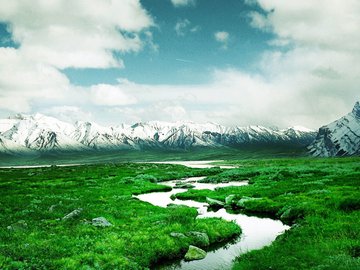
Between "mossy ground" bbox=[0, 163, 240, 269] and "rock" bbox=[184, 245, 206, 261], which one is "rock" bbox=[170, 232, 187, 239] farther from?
"rock" bbox=[184, 245, 206, 261]

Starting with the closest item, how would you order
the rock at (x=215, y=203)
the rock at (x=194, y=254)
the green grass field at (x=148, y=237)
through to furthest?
the green grass field at (x=148, y=237)
the rock at (x=194, y=254)
the rock at (x=215, y=203)

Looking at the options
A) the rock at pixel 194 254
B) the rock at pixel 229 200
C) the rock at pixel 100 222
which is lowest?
the rock at pixel 194 254

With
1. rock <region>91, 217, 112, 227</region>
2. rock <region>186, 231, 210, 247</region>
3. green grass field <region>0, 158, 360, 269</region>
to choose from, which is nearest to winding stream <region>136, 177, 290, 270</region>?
green grass field <region>0, 158, 360, 269</region>

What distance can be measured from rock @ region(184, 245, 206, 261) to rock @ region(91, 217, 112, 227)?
26.4 ft

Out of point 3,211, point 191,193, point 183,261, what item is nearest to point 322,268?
point 183,261

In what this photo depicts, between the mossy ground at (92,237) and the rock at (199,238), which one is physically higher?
the mossy ground at (92,237)

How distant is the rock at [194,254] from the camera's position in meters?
23.1

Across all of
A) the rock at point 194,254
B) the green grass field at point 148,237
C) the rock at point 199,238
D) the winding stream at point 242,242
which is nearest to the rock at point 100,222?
the green grass field at point 148,237

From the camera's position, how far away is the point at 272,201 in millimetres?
40438

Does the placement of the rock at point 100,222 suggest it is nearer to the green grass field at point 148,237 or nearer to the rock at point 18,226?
the green grass field at point 148,237

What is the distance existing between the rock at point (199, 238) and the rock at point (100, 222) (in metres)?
6.90

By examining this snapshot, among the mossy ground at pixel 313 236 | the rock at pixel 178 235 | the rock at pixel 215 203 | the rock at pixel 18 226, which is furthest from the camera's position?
the rock at pixel 215 203

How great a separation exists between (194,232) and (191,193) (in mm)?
27509

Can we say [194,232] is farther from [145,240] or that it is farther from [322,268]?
[322,268]
